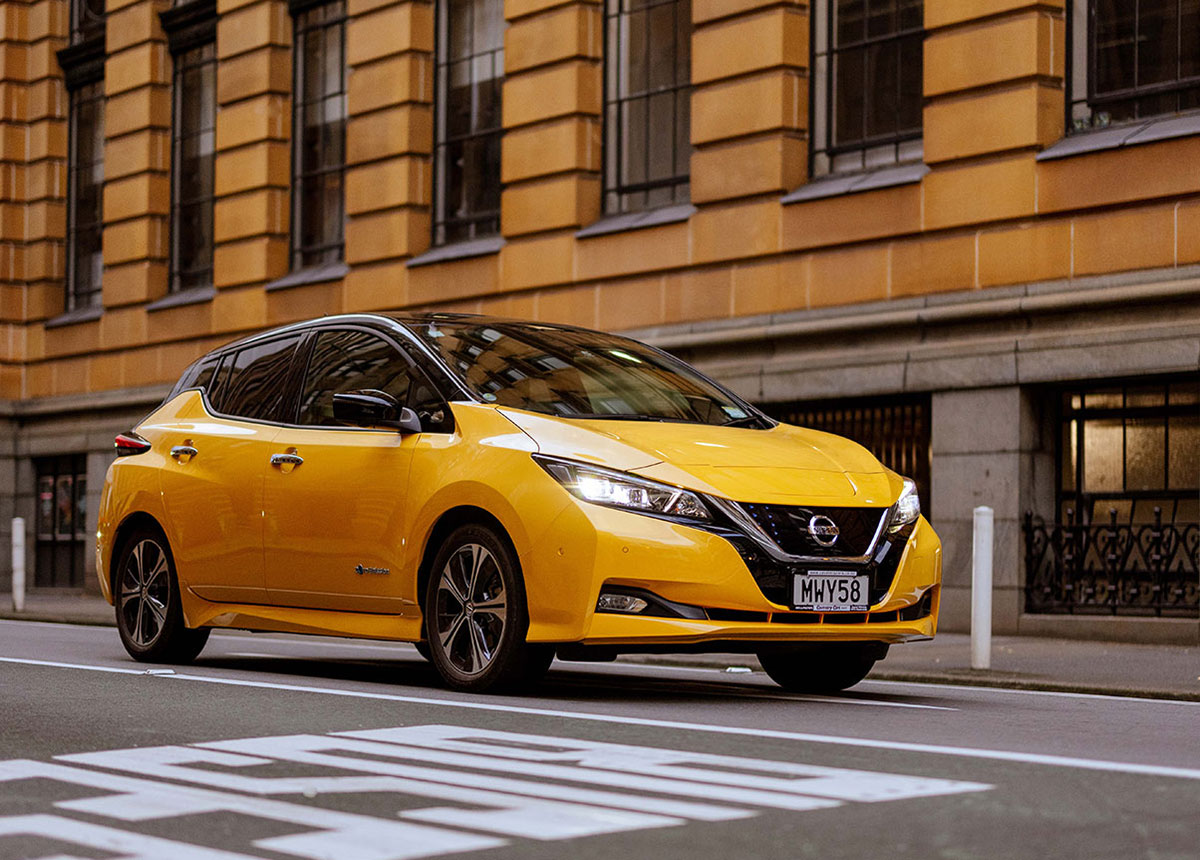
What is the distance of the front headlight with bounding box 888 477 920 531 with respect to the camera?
8.77 meters

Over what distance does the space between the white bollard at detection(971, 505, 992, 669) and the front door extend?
3732 millimetres

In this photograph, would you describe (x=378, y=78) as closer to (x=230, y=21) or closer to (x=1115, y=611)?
(x=230, y=21)

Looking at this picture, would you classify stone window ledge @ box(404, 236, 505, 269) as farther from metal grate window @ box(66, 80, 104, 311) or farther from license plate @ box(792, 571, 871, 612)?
license plate @ box(792, 571, 871, 612)

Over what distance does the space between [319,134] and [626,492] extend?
59.2 feet

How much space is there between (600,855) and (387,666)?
6635mm

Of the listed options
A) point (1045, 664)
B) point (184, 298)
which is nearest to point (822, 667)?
point (1045, 664)

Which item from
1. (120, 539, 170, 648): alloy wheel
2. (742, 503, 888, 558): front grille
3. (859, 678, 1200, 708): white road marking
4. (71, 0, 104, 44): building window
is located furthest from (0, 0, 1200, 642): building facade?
(120, 539, 170, 648): alloy wheel

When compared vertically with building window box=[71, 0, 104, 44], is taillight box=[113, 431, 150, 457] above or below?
below

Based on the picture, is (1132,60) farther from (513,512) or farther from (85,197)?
(85,197)

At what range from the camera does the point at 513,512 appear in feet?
27.8

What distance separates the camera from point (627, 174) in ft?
68.5

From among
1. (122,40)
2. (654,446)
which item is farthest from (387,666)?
(122,40)

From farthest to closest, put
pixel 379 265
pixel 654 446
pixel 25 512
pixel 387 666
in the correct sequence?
pixel 25 512
pixel 379 265
pixel 387 666
pixel 654 446

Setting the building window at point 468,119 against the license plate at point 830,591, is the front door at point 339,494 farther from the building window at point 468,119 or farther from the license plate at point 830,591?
the building window at point 468,119
